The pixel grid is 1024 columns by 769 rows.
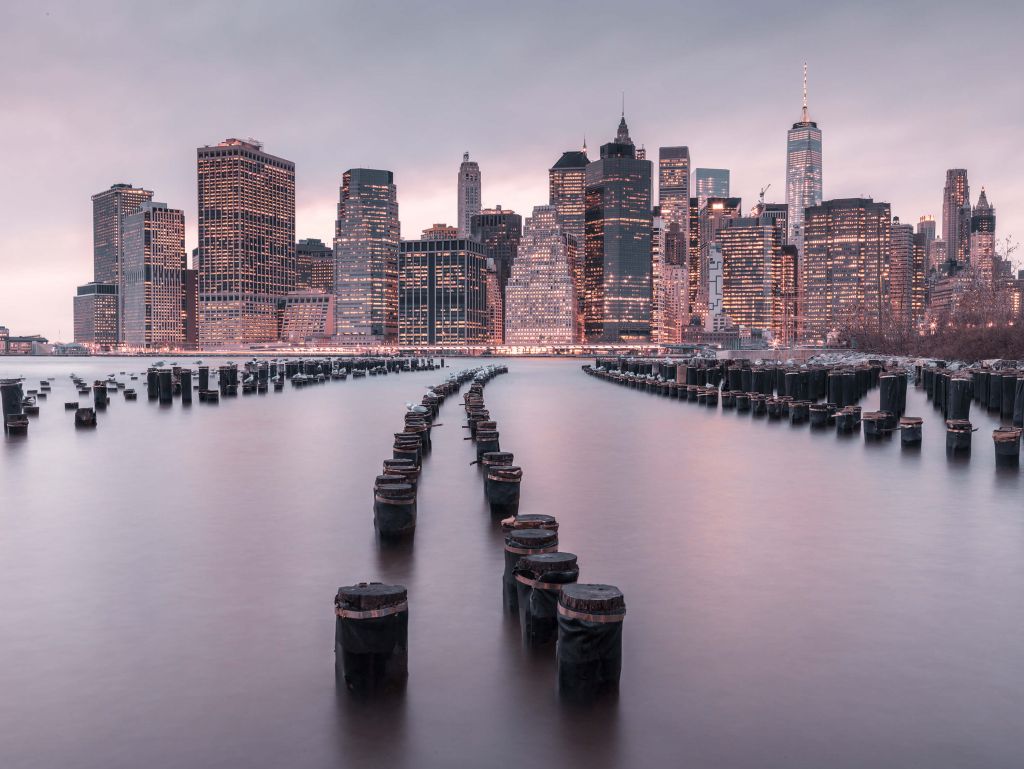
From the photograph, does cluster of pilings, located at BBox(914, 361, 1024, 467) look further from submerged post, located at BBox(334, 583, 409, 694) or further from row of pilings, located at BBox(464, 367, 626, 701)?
submerged post, located at BBox(334, 583, 409, 694)

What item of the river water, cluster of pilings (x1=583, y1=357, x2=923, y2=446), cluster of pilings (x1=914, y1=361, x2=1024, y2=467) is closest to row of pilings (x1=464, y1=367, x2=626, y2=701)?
the river water

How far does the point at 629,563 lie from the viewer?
1291 cm

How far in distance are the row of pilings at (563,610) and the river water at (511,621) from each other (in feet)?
0.91

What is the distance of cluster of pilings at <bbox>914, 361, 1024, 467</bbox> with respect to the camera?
2258 centimetres

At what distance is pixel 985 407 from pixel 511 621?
4330 centimetres

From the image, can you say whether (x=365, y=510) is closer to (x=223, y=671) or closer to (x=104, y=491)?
(x=104, y=491)

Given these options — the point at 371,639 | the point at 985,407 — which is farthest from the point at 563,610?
the point at 985,407

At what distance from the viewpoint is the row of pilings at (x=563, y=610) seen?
25.1 ft

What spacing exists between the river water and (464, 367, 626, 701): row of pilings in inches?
11.0

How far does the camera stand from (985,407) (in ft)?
145

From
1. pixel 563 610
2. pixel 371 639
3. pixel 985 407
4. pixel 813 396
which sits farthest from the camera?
pixel 813 396

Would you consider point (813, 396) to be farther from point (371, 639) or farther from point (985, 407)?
point (371, 639)

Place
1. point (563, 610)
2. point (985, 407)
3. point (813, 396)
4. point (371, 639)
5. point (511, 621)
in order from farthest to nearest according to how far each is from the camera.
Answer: point (813, 396) → point (985, 407) → point (511, 621) → point (371, 639) → point (563, 610)

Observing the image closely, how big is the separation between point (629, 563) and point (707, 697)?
203 inches
